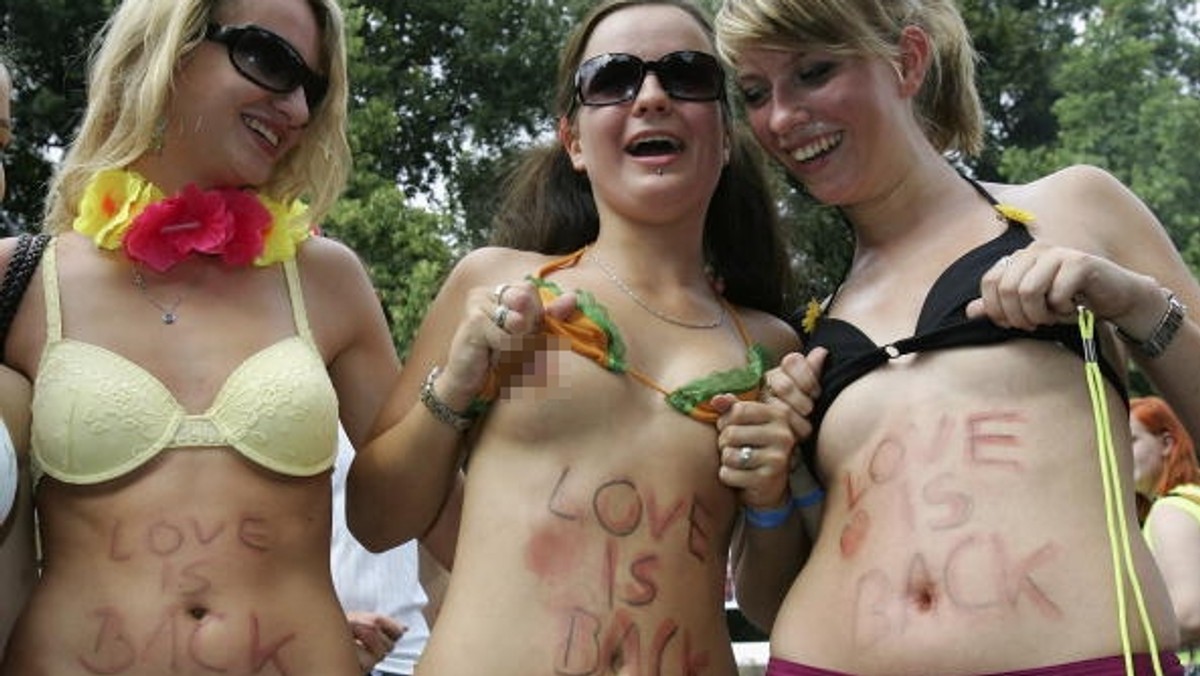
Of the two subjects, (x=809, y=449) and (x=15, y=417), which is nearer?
(x=15, y=417)

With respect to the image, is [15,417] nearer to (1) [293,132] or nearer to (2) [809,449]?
(1) [293,132]

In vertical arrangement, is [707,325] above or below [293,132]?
below

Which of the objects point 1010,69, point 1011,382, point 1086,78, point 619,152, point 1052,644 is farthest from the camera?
point 1010,69

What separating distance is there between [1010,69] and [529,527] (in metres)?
22.7

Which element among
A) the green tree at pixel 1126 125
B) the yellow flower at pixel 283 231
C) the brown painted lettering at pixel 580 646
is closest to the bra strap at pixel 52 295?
the yellow flower at pixel 283 231

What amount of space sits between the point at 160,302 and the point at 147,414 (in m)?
0.32

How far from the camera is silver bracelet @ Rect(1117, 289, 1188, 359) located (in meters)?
3.02

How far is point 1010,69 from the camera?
24312mm

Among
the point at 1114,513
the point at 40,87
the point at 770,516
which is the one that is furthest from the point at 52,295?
the point at 40,87

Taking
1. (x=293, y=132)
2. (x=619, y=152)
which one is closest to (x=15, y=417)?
(x=293, y=132)

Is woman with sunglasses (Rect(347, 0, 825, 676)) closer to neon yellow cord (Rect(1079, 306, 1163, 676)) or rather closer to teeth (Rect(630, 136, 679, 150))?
teeth (Rect(630, 136, 679, 150))

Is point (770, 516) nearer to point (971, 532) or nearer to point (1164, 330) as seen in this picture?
point (971, 532)

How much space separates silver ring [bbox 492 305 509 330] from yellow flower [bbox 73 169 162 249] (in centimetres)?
92

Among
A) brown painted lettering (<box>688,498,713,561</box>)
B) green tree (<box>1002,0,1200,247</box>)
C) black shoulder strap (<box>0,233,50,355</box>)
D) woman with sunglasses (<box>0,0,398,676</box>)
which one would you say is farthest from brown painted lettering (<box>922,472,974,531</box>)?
green tree (<box>1002,0,1200,247</box>)
